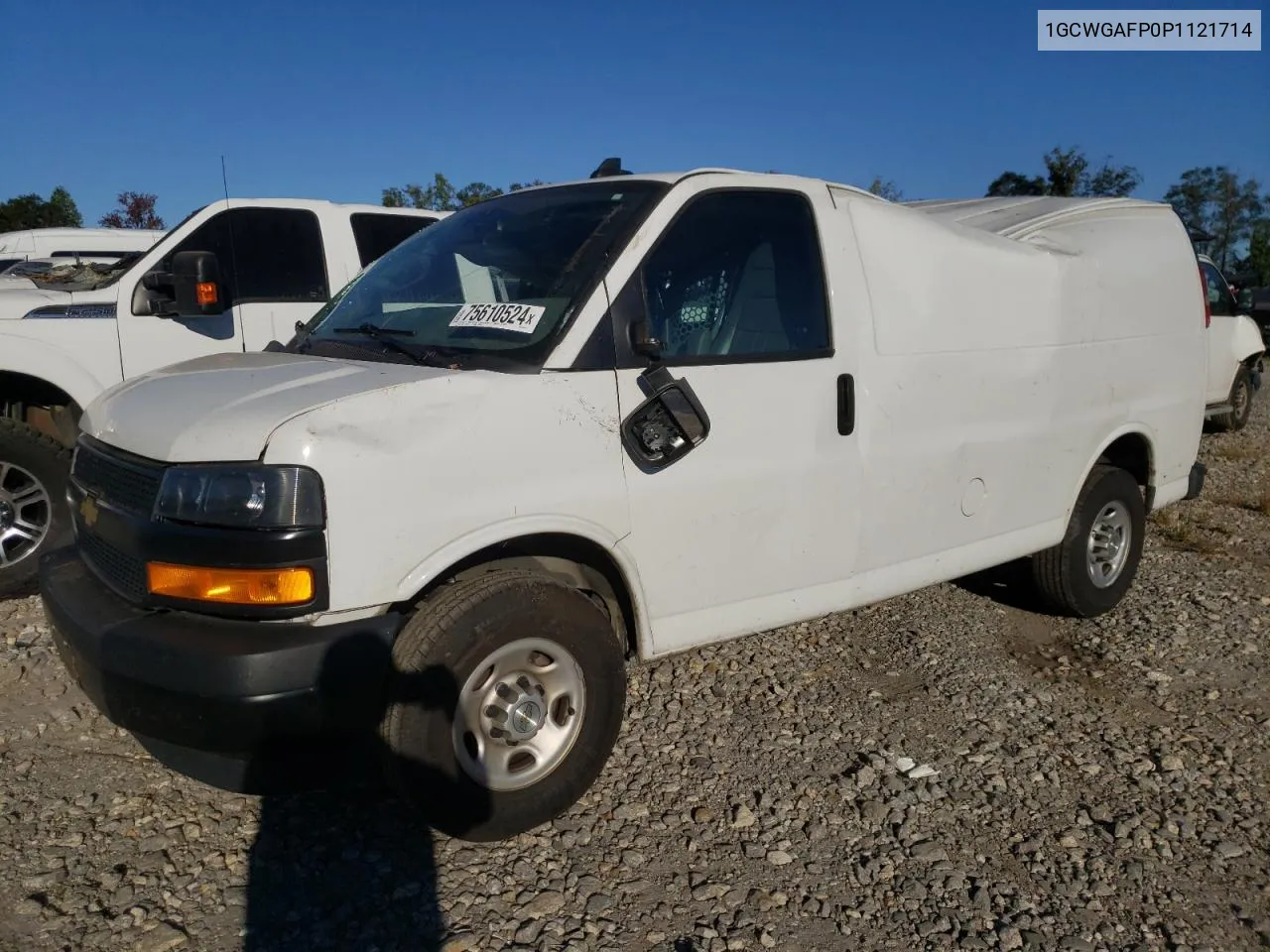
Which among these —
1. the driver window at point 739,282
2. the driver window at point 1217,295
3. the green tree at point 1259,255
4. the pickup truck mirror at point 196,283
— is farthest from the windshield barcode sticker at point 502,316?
the green tree at point 1259,255

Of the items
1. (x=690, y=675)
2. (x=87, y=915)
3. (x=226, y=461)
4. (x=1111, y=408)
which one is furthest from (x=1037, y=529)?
(x=87, y=915)

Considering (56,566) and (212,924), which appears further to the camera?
(56,566)

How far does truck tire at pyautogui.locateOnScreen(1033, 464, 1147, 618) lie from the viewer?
475cm

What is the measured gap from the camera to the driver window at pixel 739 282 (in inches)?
128

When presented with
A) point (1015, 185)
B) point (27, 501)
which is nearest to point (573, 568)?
point (27, 501)

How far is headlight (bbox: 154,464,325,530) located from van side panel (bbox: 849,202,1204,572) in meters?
2.03

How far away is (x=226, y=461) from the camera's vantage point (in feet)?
8.30

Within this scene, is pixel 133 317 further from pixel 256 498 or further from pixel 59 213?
pixel 59 213

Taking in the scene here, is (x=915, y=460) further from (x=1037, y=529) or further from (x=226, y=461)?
(x=226, y=461)

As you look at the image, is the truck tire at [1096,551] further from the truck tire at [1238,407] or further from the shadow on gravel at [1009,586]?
the truck tire at [1238,407]

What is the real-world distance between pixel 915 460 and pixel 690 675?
4.46 feet

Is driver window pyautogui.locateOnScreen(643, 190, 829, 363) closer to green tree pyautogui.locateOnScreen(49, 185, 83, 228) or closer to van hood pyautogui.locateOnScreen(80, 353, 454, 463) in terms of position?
van hood pyautogui.locateOnScreen(80, 353, 454, 463)

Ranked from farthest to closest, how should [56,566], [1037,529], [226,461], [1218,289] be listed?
[1218,289] → [1037,529] → [56,566] → [226,461]

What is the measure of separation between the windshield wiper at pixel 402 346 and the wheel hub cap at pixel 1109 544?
11.4ft
